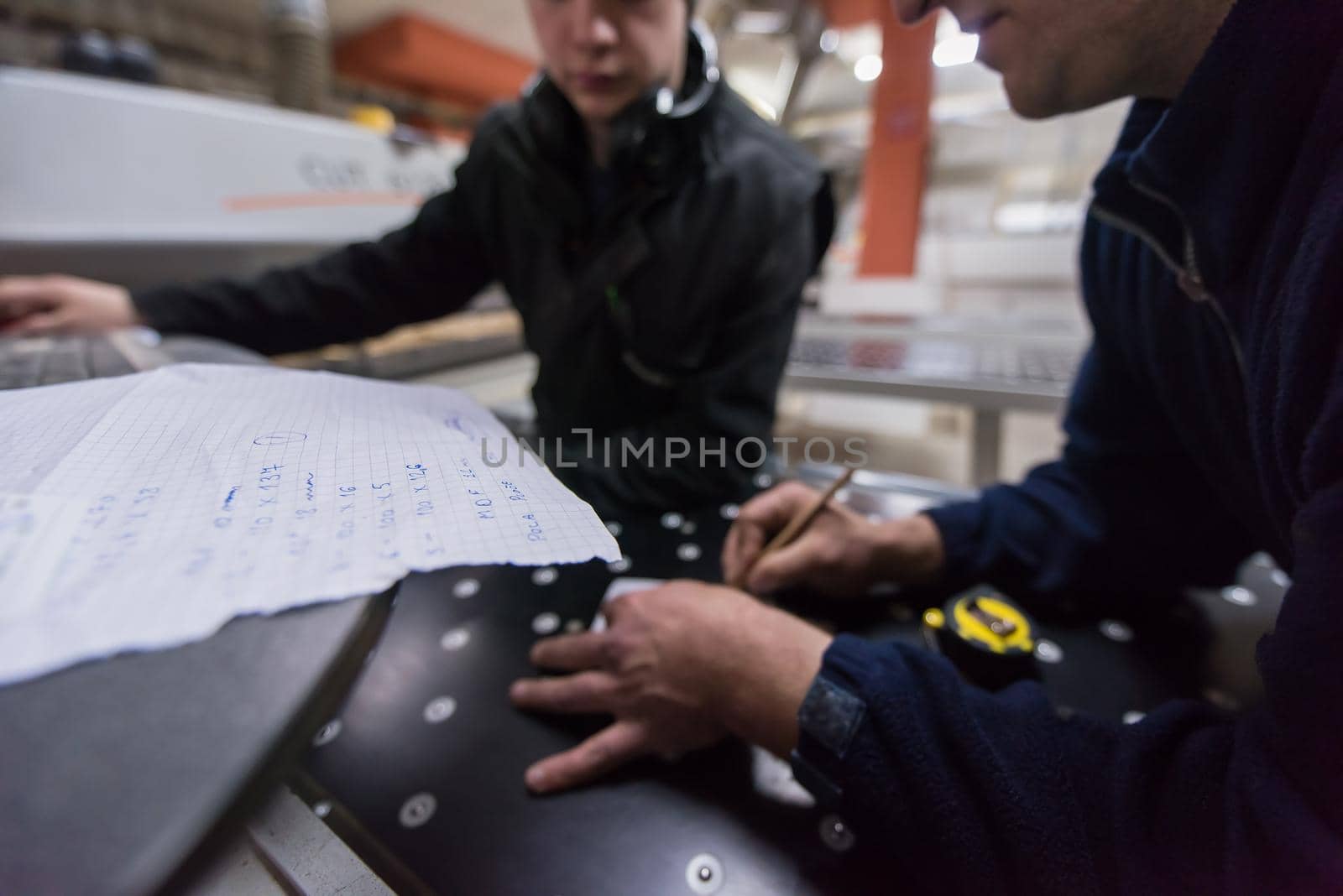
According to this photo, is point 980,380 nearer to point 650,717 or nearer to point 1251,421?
point 1251,421

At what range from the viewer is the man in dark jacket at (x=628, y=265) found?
2.34 feet

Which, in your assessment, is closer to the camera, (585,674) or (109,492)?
(109,492)

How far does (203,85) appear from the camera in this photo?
1.38m

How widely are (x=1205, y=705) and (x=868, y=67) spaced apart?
1.95 meters

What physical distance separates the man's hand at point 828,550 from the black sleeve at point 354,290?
0.66m

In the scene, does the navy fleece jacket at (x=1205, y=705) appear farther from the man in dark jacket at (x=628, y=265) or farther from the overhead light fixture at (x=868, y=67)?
the overhead light fixture at (x=868, y=67)

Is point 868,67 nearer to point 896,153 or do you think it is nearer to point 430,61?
point 896,153

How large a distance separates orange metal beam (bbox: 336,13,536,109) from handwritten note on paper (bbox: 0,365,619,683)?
1859 mm

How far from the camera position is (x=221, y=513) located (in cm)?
21

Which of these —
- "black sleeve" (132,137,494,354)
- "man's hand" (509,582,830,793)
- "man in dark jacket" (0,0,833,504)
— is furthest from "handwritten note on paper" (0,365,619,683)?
"black sleeve" (132,137,494,354)

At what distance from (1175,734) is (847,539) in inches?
10.3

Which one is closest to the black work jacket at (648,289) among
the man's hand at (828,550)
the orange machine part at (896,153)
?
the man's hand at (828,550)

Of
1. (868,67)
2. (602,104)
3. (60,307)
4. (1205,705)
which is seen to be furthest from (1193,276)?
(868,67)

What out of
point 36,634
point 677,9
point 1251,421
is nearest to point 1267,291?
point 1251,421
